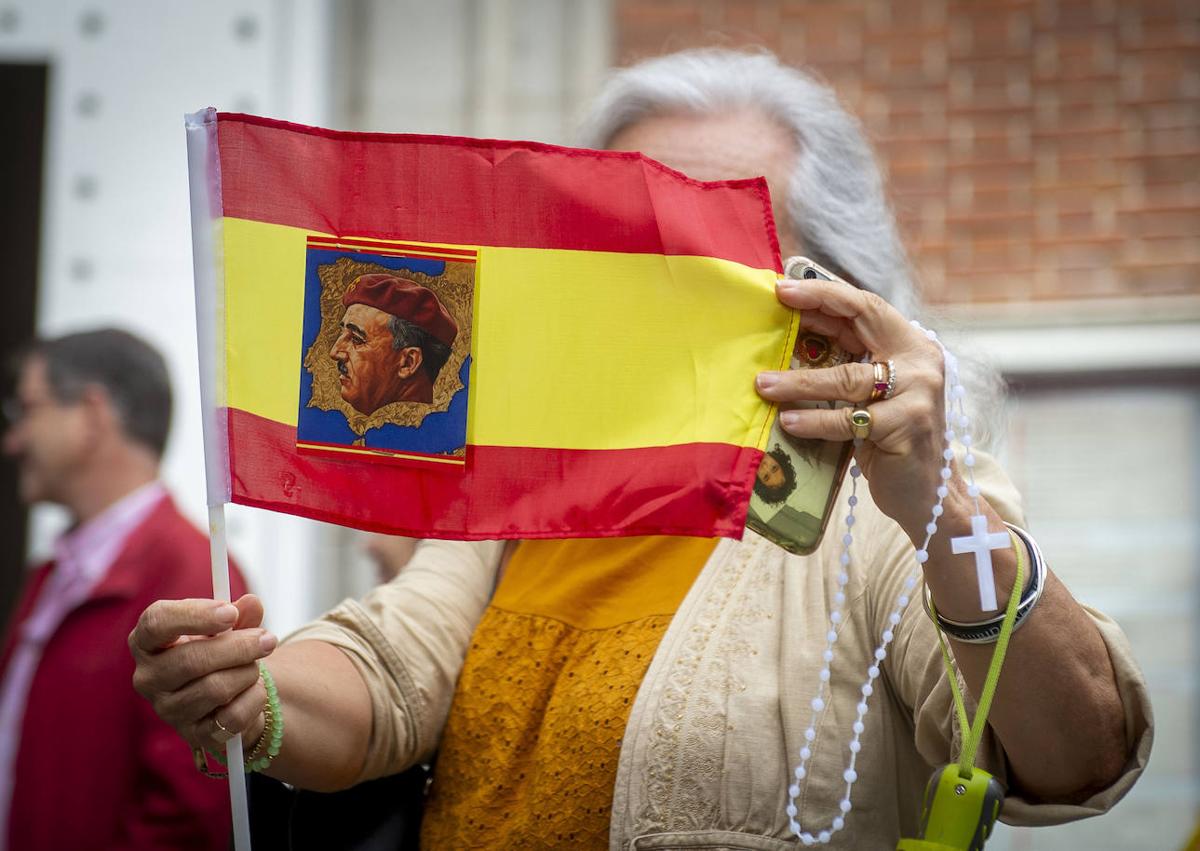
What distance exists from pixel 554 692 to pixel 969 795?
22.3 inches

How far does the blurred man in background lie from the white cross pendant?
193 centimetres

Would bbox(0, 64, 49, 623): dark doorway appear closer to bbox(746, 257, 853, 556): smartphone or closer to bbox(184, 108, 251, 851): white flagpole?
bbox(184, 108, 251, 851): white flagpole

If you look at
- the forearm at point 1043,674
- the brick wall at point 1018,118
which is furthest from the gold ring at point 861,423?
the brick wall at point 1018,118

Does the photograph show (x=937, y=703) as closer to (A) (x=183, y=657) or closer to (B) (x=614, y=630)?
(B) (x=614, y=630)

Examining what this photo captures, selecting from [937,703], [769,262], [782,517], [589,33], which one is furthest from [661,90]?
[589,33]

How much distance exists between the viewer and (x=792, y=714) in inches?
58.3

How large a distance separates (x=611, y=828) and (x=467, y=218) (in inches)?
29.0

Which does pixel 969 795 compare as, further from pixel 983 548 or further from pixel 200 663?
pixel 200 663

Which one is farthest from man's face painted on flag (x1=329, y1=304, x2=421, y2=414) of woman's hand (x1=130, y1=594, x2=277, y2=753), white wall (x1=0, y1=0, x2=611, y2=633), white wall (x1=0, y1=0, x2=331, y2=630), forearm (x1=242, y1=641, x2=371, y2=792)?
white wall (x1=0, y1=0, x2=331, y2=630)

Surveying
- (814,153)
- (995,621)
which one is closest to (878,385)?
(995,621)

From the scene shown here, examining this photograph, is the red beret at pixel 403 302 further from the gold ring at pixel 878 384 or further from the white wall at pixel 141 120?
the white wall at pixel 141 120

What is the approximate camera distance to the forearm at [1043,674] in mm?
1304

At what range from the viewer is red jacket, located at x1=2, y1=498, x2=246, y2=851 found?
2705mm

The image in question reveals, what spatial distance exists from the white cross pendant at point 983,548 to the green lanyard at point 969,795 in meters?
0.02
